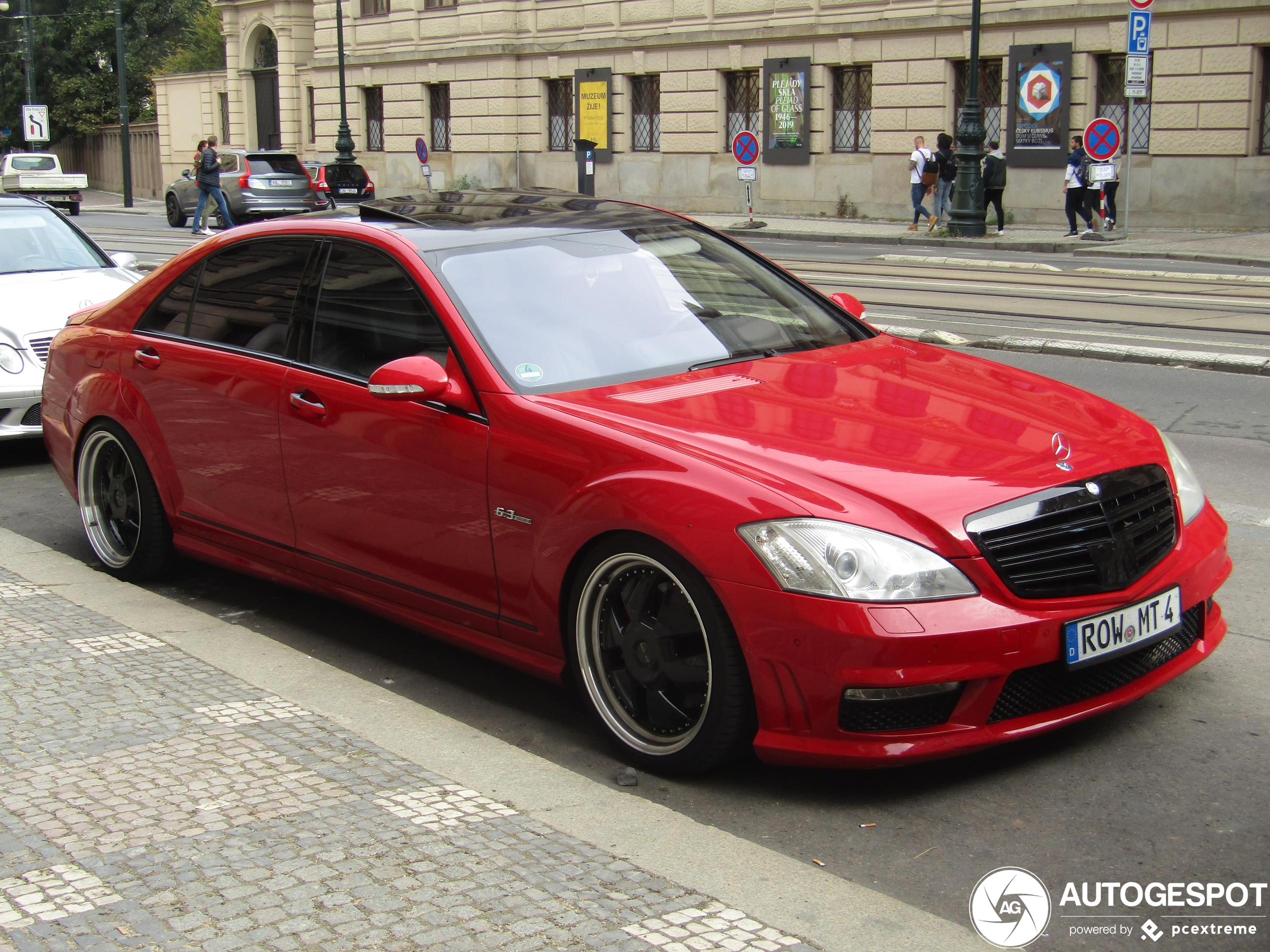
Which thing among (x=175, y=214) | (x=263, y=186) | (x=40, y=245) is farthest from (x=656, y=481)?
(x=175, y=214)

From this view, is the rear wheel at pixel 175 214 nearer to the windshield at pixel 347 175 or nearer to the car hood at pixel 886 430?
the windshield at pixel 347 175

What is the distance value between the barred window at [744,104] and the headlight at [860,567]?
2992cm

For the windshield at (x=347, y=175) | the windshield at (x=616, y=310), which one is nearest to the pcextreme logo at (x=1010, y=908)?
the windshield at (x=616, y=310)

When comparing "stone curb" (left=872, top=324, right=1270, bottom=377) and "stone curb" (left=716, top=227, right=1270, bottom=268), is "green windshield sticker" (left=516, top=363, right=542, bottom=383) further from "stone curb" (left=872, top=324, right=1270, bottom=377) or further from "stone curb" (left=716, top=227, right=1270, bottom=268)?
"stone curb" (left=716, top=227, right=1270, bottom=268)

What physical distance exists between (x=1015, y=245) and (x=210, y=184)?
52.2 ft

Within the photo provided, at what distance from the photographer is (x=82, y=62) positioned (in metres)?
61.9

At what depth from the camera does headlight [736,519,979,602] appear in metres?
3.42

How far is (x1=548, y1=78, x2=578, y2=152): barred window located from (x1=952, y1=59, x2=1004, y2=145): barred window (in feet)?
37.7

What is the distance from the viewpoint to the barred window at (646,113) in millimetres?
34938

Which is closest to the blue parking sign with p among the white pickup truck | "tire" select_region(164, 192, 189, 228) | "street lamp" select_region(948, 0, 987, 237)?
"street lamp" select_region(948, 0, 987, 237)

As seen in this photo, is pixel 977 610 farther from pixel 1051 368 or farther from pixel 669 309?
pixel 1051 368

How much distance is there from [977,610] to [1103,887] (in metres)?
0.67

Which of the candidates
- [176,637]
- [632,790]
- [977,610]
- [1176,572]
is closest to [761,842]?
[632,790]

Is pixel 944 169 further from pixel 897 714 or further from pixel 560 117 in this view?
pixel 897 714
